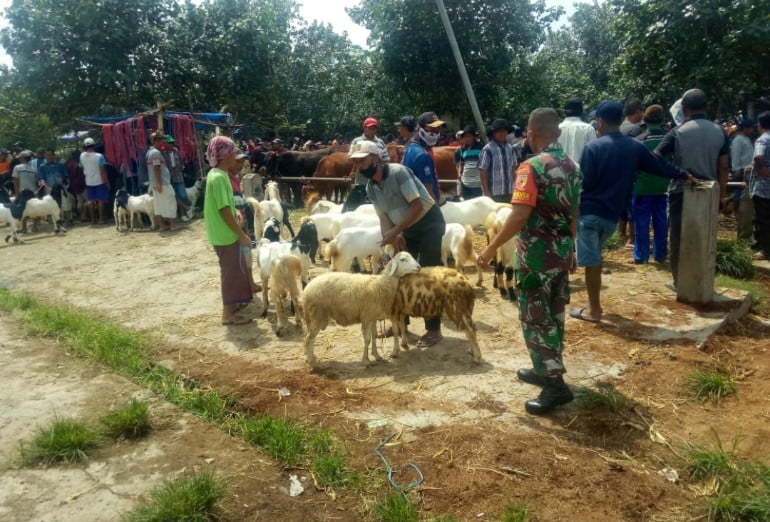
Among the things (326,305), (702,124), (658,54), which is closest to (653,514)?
(326,305)

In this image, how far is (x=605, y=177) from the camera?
5.48 meters

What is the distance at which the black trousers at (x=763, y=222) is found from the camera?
7246 millimetres

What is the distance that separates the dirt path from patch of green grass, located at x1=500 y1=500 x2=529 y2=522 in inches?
33.2

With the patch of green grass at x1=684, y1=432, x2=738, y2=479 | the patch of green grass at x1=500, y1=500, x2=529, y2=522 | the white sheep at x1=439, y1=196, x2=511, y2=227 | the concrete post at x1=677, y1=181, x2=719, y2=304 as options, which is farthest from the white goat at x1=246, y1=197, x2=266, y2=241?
the patch of green grass at x1=684, y1=432, x2=738, y2=479

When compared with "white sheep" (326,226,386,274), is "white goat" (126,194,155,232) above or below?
above

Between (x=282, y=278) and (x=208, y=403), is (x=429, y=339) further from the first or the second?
(x=208, y=403)

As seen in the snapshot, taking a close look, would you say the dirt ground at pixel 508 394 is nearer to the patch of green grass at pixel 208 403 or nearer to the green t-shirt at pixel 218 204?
the patch of green grass at pixel 208 403

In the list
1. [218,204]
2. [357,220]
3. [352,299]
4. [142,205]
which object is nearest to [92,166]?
[142,205]

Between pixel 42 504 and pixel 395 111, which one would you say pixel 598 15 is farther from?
pixel 42 504

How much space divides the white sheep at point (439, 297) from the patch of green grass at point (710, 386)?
1685mm

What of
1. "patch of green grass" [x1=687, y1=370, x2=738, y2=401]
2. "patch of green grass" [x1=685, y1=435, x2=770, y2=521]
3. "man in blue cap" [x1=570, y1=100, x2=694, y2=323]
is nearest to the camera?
"patch of green grass" [x1=685, y1=435, x2=770, y2=521]

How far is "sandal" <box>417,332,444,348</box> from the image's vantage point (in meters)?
5.59

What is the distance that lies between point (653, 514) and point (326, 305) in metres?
3.01

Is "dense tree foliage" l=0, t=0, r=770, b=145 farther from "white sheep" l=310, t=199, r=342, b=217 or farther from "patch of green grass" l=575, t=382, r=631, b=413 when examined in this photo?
"patch of green grass" l=575, t=382, r=631, b=413
